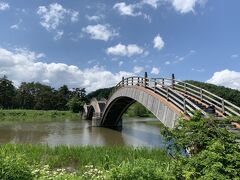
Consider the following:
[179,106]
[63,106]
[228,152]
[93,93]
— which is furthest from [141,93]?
[93,93]

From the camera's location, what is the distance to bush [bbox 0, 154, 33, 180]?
7.79m

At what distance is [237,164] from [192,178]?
3.87 feet

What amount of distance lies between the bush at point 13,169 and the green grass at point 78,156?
5.82 metres

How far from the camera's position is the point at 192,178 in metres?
8.48

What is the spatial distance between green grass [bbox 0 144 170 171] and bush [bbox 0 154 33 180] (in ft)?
19.1

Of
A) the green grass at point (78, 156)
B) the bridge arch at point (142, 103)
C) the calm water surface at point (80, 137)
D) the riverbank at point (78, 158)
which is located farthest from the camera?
the calm water surface at point (80, 137)

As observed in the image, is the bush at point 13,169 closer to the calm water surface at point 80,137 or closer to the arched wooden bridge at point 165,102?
the arched wooden bridge at point 165,102

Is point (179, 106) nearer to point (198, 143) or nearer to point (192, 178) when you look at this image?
point (198, 143)

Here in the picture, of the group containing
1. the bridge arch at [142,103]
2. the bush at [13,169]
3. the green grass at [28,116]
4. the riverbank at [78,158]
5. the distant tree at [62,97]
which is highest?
the distant tree at [62,97]

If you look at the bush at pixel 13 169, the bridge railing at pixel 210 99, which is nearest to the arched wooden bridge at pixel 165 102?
the bridge railing at pixel 210 99

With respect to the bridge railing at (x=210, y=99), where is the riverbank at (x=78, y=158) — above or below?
below

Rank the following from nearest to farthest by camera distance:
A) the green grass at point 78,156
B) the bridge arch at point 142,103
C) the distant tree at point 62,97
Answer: the green grass at point 78,156 → the bridge arch at point 142,103 → the distant tree at point 62,97

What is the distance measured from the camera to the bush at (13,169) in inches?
307

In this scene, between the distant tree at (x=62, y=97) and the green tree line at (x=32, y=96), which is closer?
the green tree line at (x=32, y=96)
